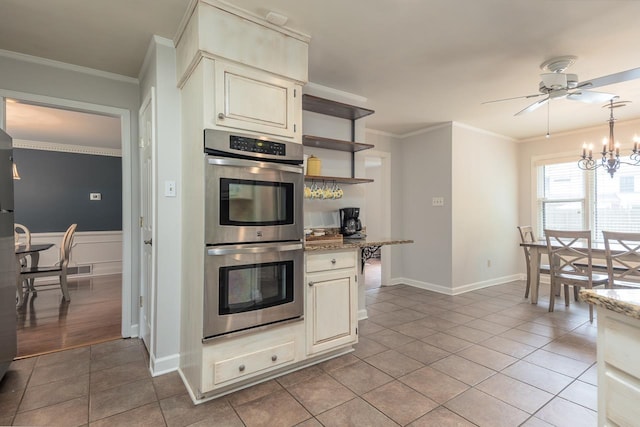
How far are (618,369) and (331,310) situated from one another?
175 centimetres

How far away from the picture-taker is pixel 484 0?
1.97 meters

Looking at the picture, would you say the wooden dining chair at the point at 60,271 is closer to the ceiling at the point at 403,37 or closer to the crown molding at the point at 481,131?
the ceiling at the point at 403,37

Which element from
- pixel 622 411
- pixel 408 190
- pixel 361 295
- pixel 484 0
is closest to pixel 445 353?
pixel 361 295

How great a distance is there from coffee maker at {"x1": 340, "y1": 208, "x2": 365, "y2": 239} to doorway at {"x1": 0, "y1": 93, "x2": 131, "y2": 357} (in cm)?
211

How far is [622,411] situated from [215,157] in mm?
2059

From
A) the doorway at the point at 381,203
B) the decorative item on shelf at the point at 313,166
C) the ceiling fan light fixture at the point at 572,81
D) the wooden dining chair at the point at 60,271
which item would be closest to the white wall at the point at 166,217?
the decorative item on shelf at the point at 313,166

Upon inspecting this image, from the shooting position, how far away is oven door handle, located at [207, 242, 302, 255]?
1918 mm

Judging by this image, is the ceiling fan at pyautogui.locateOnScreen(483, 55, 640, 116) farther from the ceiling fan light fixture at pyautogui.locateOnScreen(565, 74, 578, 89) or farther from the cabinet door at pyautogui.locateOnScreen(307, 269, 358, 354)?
the cabinet door at pyautogui.locateOnScreen(307, 269, 358, 354)

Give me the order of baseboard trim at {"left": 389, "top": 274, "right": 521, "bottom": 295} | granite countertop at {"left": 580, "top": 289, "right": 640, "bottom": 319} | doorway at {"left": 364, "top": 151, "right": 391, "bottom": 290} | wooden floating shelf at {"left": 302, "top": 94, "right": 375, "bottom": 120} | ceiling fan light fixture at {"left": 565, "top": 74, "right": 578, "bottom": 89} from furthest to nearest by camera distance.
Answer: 1. doorway at {"left": 364, "top": 151, "right": 391, "bottom": 290}
2. baseboard trim at {"left": 389, "top": 274, "right": 521, "bottom": 295}
3. wooden floating shelf at {"left": 302, "top": 94, "right": 375, "bottom": 120}
4. ceiling fan light fixture at {"left": 565, "top": 74, "right": 578, "bottom": 89}
5. granite countertop at {"left": 580, "top": 289, "right": 640, "bottom": 319}

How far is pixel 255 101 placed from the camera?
6.88 ft

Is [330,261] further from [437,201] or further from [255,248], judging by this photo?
[437,201]

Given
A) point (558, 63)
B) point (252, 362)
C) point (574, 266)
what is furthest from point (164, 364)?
point (574, 266)

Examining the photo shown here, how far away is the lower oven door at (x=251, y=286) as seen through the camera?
1.92 meters

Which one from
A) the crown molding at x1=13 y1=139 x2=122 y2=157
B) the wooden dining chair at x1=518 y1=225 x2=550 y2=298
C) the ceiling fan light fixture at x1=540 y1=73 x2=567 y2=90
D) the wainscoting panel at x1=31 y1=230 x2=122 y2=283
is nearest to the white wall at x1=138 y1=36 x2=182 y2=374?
the ceiling fan light fixture at x1=540 y1=73 x2=567 y2=90
